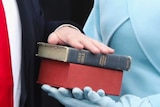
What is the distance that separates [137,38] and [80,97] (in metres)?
0.19

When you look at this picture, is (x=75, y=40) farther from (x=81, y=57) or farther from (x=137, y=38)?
(x=137, y=38)

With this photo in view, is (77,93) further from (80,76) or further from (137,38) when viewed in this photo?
(137,38)

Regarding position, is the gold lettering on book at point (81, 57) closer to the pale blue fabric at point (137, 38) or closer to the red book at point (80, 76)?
the red book at point (80, 76)

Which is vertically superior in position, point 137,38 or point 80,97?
point 137,38

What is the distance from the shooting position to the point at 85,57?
0.74 metres

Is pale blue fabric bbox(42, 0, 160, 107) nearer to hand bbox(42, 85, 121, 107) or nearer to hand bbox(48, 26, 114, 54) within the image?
hand bbox(42, 85, 121, 107)

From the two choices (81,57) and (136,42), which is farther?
(136,42)

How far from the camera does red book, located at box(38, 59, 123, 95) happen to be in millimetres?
750

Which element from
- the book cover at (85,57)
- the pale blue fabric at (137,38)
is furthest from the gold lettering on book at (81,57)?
the pale blue fabric at (137,38)

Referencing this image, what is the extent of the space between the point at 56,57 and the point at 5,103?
13 centimetres

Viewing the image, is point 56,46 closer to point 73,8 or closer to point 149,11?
point 149,11

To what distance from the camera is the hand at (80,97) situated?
2.41ft

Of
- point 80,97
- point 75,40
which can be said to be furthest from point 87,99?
point 75,40

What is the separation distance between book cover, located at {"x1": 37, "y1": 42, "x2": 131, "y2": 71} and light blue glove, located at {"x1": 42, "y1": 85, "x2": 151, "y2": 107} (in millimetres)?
54
